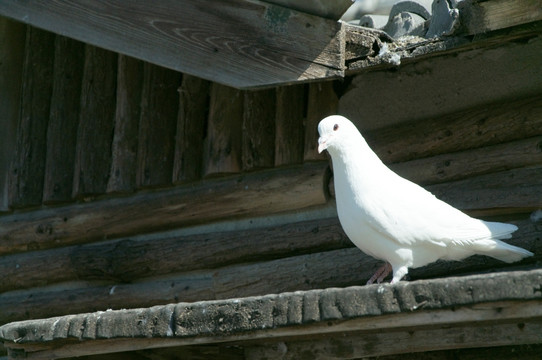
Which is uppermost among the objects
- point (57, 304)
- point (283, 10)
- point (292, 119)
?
point (283, 10)

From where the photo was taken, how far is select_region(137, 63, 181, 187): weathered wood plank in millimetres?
5477

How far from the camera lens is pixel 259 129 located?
203 inches

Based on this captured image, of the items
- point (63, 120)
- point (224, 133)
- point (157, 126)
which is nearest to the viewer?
point (224, 133)

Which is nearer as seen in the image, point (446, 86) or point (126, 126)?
point (446, 86)

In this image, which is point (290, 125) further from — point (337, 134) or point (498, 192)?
point (498, 192)

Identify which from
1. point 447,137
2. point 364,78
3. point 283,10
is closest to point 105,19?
point 283,10

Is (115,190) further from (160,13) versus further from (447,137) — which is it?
(447,137)

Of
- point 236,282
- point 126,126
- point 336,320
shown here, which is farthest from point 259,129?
point 336,320

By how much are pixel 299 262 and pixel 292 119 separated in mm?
748

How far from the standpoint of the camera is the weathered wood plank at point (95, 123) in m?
5.66

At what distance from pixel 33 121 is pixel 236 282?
1.77 meters

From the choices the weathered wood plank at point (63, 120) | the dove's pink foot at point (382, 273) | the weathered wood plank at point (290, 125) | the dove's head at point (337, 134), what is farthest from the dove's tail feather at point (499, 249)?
the weathered wood plank at point (63, 120)

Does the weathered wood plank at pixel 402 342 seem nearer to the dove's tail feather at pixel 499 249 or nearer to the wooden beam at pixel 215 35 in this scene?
the dove's tail feather at pixel 499 249

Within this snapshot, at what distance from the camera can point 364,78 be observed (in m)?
5.00
